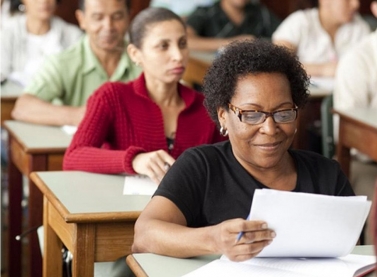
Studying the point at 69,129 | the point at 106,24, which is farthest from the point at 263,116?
the point at 106,24

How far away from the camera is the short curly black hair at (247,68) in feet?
6.50

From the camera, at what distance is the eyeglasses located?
1.93 metres

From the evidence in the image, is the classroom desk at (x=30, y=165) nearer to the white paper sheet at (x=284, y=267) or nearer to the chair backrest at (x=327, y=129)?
the chair backrest at (x=327, y=129)

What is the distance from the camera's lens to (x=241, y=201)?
200cm

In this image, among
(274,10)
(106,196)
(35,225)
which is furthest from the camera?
(274,10)

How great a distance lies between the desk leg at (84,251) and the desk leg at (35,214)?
2.61ft

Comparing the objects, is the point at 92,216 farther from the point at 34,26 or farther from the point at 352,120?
the point at 34,26

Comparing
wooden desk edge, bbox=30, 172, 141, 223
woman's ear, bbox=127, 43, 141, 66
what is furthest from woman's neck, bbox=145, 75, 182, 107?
wooden desk edge, bbox=30, 172, 141, 223

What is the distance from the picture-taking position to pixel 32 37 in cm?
480

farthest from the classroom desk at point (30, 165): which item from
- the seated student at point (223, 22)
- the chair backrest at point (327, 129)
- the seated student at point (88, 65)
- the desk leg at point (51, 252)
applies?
the seated student at point (223, 22)

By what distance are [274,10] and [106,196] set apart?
5214mm

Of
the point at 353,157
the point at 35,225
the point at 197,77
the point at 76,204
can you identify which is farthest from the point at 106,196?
the point at 197,77

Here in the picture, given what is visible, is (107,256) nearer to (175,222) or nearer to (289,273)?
(175,222)

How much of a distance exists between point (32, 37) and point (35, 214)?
2014mm
